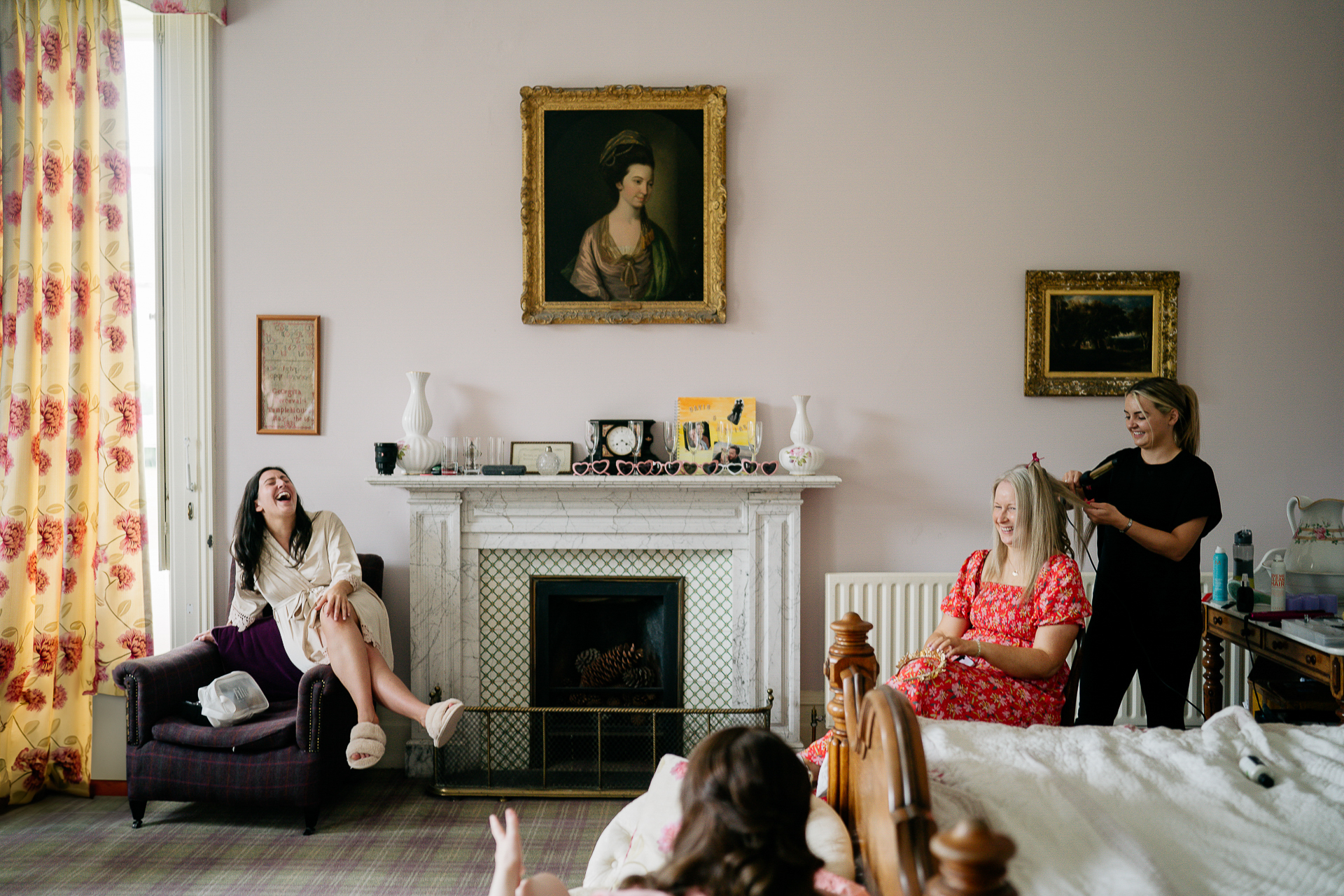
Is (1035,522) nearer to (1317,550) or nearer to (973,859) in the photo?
(1317,550)

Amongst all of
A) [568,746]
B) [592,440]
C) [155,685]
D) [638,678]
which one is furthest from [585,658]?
[155,685]

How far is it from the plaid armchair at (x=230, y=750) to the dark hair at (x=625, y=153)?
2.20 m

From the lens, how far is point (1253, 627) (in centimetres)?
265

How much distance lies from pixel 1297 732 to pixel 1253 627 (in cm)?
105

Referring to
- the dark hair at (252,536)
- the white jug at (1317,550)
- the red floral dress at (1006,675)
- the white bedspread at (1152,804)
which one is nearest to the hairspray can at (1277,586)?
the white jug at (1317,550)

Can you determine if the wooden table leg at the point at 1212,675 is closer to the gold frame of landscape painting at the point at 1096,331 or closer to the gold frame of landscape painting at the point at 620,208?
the gold frame of landscape painting at the point at 1096,331

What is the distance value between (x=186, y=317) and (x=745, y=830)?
10.8 ft

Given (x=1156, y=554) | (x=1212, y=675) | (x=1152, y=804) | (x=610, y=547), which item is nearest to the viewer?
(x=1152, y=804)

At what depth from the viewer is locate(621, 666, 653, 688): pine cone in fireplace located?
3.32m

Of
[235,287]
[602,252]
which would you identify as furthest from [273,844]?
[602,252]

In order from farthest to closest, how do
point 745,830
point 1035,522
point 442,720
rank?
point 442,720, point 1035,522, point 745,830

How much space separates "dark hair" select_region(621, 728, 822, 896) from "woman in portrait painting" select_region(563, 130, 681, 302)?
2482mm

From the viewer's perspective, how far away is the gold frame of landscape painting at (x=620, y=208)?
3303 millimetres

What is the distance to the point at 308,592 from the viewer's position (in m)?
3.01
